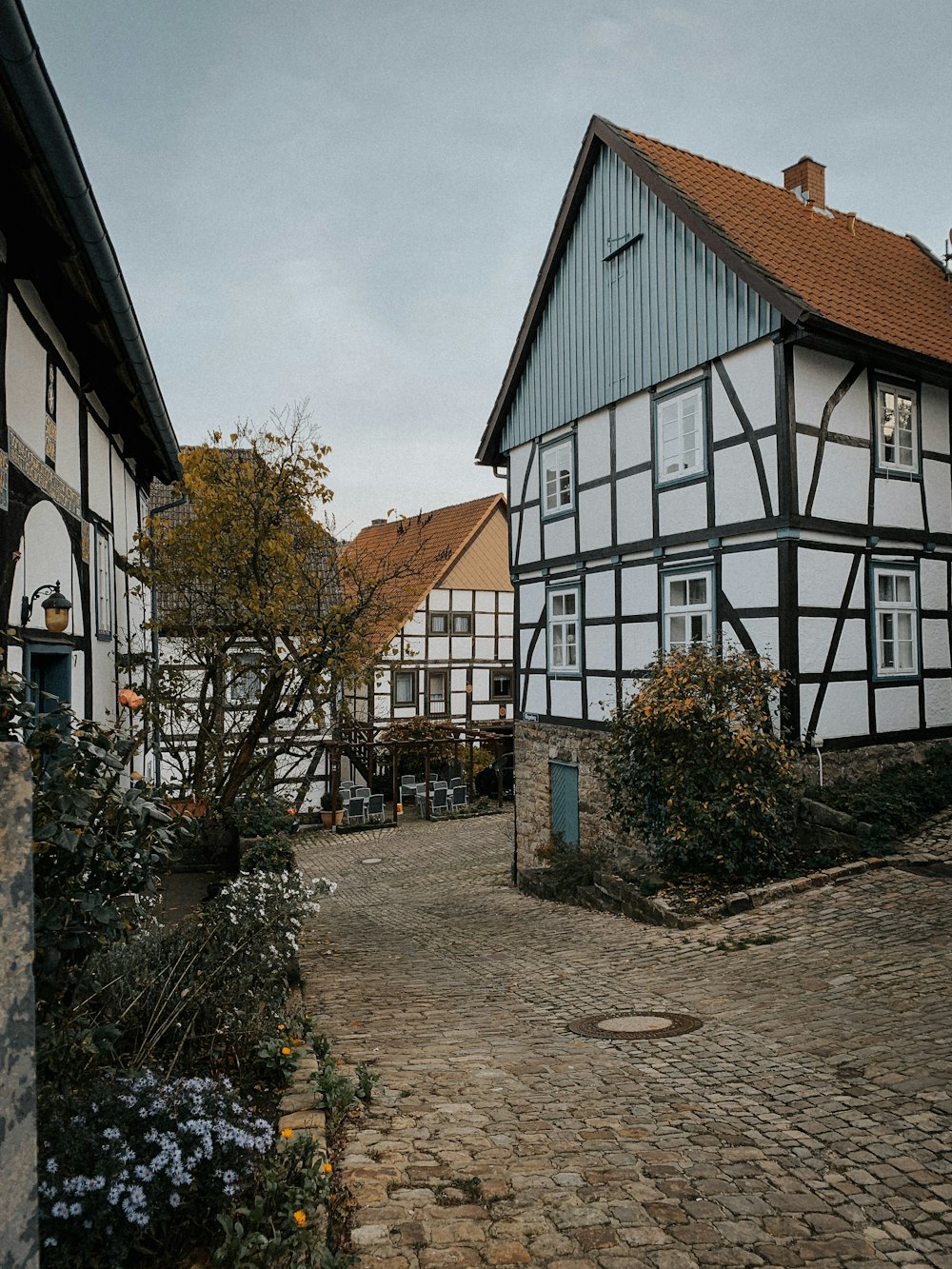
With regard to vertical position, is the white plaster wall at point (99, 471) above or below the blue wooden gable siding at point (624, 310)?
below

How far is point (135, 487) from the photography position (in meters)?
12.6

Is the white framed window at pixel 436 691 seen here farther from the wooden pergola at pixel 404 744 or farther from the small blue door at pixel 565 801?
the small blue door at pixel 565 801

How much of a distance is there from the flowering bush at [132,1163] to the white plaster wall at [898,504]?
11.0 m

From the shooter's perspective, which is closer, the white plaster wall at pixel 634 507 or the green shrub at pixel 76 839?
the green shrub at pixel 76 839

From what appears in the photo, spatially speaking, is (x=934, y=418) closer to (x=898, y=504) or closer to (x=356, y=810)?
(x=898, y=504)

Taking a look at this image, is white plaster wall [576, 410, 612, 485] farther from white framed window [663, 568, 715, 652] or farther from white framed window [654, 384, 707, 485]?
white framed window [663, 568, 715, 652]

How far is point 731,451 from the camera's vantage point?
39.1 feet

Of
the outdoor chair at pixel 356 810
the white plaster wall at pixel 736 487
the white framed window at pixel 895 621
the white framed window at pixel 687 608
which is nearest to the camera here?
the white plaster wall at pixel 736 487

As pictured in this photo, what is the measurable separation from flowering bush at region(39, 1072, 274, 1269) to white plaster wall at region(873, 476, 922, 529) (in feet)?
36.2

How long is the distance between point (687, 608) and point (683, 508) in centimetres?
136

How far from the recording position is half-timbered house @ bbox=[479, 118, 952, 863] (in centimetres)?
1138

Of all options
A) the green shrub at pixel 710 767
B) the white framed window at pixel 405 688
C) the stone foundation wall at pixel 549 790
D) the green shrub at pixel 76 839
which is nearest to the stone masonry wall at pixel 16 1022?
the green shrub at pixel 76 839

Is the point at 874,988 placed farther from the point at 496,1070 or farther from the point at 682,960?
the point at 496,1070

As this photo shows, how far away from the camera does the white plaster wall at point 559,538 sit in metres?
15.2
